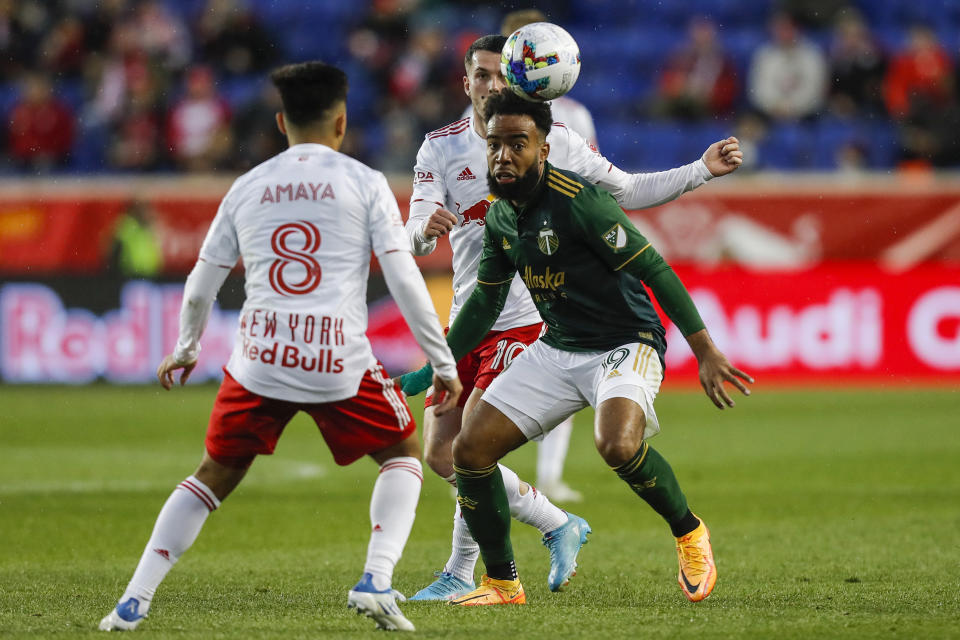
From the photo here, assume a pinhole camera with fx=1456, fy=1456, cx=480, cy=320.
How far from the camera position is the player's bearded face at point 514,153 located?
18.9ft

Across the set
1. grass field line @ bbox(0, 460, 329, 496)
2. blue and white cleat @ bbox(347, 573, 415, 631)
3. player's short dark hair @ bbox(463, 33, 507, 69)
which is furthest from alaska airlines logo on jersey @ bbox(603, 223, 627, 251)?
grass field line @ bbox(0, 460, 329, 496)

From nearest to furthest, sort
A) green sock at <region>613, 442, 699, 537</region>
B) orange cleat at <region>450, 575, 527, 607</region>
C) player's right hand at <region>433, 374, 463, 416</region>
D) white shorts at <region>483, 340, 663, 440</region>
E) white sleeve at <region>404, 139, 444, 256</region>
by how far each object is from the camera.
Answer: player's right hand at <region>433, 374, 463, 416</region> → green sock at <region>613, 442, 699, 537</region> → white shorts at <region>483, 340, 663, 440</region> → orange cleat at <region>450, 575, 527, 607</region> → white sleeve at <region>404, 139, 444, 256</region>

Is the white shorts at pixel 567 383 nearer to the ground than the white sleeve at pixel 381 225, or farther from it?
nearer to the ground

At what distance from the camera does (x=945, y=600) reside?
5.86 m

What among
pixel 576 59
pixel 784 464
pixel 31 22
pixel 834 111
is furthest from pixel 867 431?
pixel 31 22

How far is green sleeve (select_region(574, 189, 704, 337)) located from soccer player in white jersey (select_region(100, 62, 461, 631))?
0.87 m

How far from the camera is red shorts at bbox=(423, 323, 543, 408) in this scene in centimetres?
652

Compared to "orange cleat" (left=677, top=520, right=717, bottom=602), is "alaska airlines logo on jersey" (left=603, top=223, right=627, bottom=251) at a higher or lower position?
higher

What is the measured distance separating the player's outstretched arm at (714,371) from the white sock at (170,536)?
76.1 inches

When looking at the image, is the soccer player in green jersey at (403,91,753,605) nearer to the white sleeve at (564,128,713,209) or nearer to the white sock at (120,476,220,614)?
the white sleeve at (564,128,713,209)

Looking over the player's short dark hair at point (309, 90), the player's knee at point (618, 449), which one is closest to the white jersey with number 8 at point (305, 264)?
the player's short dark hair at point (309, 90)

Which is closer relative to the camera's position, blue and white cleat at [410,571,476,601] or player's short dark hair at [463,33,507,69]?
blue and white cleat at [410,571,476,601]

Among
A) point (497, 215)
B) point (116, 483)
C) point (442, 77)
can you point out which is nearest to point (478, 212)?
point (497, 215)

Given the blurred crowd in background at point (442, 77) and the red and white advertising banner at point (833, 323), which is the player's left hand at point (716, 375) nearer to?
the red and white advertising banner at point (833, 323)
